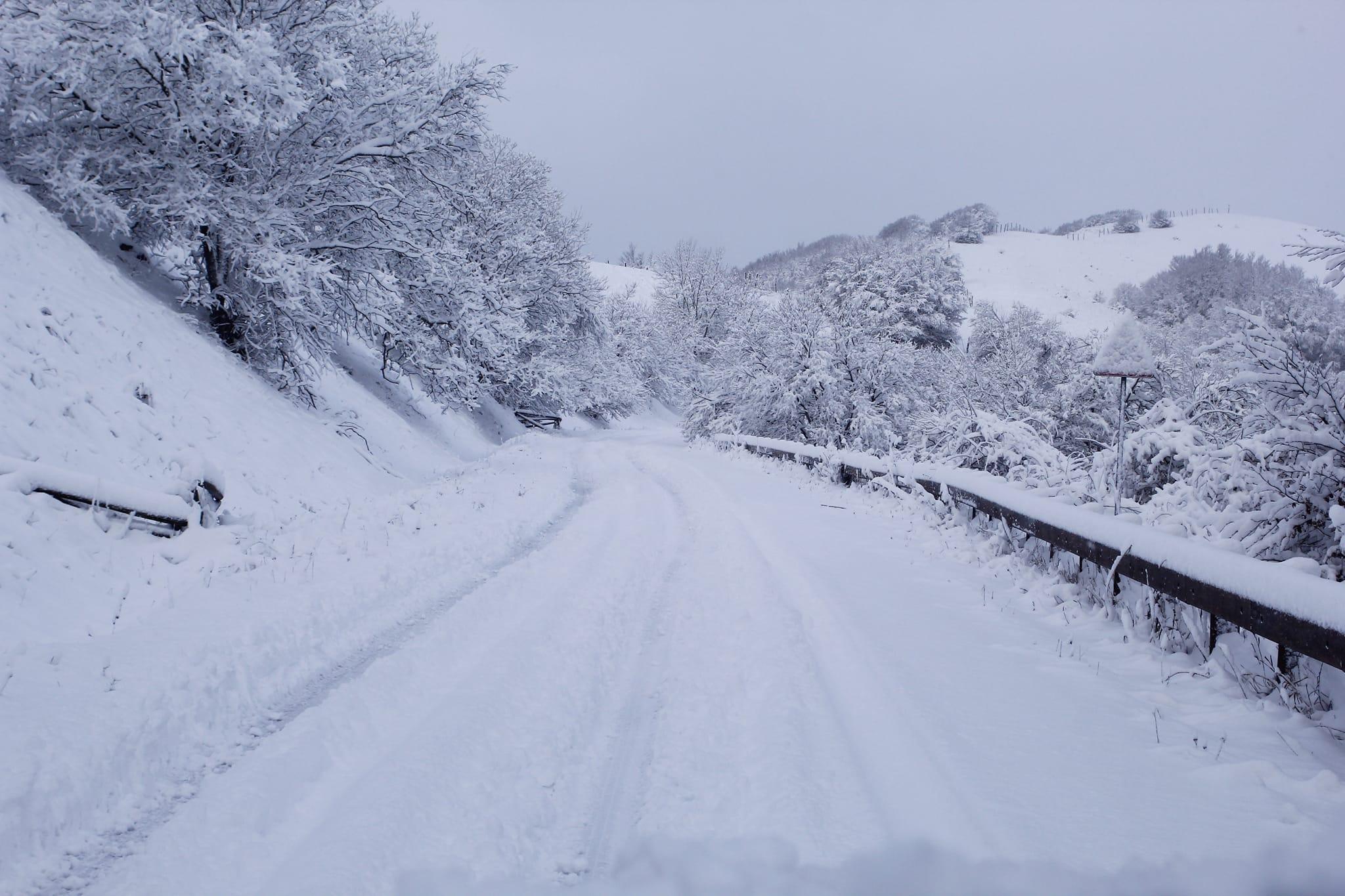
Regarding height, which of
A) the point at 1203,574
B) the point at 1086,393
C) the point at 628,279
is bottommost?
the point at 1203,574

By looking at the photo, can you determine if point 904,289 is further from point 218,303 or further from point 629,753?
point 629,753

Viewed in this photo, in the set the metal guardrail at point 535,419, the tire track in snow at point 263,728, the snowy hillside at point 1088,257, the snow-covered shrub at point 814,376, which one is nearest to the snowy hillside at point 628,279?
the snowy hillside at point 1088,257

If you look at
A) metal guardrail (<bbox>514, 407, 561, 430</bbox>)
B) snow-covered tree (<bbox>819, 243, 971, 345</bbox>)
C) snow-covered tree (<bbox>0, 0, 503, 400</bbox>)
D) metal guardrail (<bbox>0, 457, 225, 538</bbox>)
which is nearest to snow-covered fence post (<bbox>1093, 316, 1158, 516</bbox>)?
metal guardrail (<bbox>0, 457, 225, 538</bbox>)

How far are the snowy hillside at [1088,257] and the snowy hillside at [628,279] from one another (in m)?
37.6

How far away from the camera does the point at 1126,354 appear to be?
24.7 feet

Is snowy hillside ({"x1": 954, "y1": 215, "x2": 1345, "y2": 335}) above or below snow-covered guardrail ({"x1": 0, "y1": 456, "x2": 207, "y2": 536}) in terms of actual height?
above

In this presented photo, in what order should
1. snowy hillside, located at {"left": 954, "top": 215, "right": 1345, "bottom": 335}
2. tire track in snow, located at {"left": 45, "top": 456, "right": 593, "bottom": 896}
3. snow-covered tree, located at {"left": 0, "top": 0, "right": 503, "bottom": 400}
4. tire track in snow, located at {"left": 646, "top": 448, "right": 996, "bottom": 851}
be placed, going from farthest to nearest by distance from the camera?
1. snowy hillside, located at {"left": 954, "top": 215, "right": 1345, "bottom": 335}
2. snow-covered tree, located at {"left": 0, "top": 0, "right": 503, "bottom": 400}
3. tire track in snow, located at {"left": 646, "top": 448, "right": 996, "bottom": 851}
4. tire track in snow, located at {"left": 45, "top": 456, "right": 593, "bottom": 896}

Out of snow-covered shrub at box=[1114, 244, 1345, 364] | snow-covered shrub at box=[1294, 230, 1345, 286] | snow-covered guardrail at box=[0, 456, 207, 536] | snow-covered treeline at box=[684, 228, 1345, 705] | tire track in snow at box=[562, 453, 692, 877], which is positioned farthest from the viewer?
snow-covered shrub at box=[1114, 244, 1345, 364]

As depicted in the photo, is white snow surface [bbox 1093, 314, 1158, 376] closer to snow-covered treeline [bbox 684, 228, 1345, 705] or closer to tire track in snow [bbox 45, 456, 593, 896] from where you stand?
snow-covered treeline [bbox 684, 228, 1345, 705]

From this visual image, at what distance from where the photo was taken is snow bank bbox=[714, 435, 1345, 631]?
3322 mm

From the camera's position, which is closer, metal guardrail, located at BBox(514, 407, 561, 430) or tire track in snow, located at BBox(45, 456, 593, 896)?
tire track in snow, located at BBox(45, 456, 593, 896)

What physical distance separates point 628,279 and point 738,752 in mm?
96381

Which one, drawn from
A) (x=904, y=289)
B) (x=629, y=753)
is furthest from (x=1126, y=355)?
(x=904, y=289)

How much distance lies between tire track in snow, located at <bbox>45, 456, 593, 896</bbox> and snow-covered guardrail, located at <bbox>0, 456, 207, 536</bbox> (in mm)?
3066
